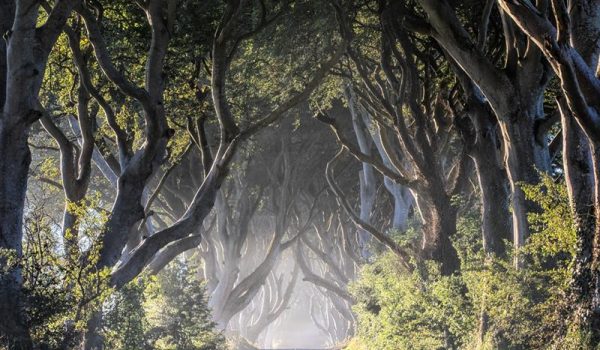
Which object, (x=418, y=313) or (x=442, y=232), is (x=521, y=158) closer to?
(x=418, y=313)

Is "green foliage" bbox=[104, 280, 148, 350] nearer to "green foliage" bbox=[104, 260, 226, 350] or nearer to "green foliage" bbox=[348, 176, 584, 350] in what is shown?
"green foliage" bbox=[104, 260, 226, 350]

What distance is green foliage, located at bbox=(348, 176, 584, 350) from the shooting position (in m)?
8.55

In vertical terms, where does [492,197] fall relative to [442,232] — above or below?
below

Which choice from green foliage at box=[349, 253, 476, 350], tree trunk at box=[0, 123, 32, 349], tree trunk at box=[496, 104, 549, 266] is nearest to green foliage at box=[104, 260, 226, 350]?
tree trunk at box=[0, 123, 32, 349]

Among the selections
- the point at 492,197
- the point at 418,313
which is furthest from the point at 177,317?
the point at 492,197

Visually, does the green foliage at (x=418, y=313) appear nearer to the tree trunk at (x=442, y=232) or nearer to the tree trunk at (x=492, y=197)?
the tree trunk at (x=442, y=232)

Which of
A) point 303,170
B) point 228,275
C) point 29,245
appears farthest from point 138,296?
point 303,170

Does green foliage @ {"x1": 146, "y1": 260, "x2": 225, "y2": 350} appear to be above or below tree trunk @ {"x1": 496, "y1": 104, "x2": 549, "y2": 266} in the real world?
above

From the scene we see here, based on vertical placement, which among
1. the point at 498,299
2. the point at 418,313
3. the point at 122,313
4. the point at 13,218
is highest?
the point at 13,218

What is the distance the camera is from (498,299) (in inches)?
394

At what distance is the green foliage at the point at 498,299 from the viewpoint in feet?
28.0

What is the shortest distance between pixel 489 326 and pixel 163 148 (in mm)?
5599

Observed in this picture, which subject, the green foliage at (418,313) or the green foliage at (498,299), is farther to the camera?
the green foliage at (418,313)

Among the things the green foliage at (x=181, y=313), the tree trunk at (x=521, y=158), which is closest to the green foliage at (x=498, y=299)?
the tree trunk at (x=521, y=158)
